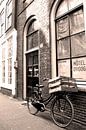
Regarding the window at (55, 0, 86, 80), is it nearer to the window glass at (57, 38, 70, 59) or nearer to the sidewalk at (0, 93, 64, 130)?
the window glass at (57, 38, 70, 59)

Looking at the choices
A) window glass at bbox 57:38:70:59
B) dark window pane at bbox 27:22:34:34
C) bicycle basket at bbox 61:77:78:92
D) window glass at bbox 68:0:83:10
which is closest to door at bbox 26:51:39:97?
dark window pane at bbox 27:22:34:34

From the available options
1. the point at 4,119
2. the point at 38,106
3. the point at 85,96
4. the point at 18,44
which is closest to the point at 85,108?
the point at 85,96

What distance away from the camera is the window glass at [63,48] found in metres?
6.55

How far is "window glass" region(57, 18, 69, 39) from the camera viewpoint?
6654 millimetres

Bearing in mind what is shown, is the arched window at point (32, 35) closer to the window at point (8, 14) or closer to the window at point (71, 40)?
the window at point (71, 40)

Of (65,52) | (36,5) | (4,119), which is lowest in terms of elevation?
(4,119)

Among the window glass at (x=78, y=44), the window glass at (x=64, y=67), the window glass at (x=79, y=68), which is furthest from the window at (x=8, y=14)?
the window glass at (x=79, y=68)

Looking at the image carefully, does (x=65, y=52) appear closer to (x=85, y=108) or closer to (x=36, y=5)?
(x=85, y=108)

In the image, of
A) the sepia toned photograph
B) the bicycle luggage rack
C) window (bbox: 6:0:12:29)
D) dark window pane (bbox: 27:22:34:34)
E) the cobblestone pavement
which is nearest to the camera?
the bicycle luggage rack

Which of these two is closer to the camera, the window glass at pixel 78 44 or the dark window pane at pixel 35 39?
the window glass at pixel 78 44

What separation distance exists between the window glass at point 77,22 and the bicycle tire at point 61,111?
2.02m

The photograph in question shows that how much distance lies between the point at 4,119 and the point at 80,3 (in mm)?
4061

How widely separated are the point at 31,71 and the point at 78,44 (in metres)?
4.07

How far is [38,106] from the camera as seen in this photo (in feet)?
21.6
